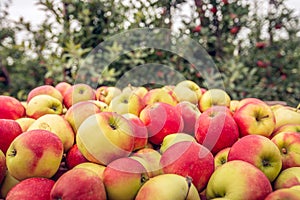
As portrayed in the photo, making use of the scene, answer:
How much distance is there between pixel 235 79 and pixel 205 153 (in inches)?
87.4

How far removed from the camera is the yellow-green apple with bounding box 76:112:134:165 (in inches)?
41.4

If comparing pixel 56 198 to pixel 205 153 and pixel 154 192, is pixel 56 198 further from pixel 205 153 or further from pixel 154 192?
pixel 205 153

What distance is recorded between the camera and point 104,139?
1056 millimetres

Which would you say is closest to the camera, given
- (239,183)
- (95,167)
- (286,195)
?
(286,195)

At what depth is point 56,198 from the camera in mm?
893

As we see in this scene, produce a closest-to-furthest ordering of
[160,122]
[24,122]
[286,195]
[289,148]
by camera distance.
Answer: [286,195] < [289,148] < [160,122] < [24,122]

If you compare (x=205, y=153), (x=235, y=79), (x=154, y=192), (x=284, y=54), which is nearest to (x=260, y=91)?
(x=235, y=79)

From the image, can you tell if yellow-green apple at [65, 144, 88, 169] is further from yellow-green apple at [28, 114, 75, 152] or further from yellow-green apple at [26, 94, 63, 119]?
yellow-green apple at [26, 94, 63, 119]

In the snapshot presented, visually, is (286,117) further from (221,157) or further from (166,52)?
(166,52)

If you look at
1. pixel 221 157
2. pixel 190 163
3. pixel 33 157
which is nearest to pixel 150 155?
pixel 190 163

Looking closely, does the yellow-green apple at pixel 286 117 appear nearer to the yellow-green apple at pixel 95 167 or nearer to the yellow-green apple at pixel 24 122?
the yellow-green apple at pixel 95 167

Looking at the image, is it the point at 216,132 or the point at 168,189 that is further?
the point at 216,132

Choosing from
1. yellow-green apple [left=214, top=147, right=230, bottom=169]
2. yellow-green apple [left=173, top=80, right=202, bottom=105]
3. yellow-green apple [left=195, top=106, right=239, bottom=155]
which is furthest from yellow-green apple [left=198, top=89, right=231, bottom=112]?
yellow-green apple [left=214, top=147, right=230, bottom=169]

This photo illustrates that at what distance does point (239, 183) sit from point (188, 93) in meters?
0.73
